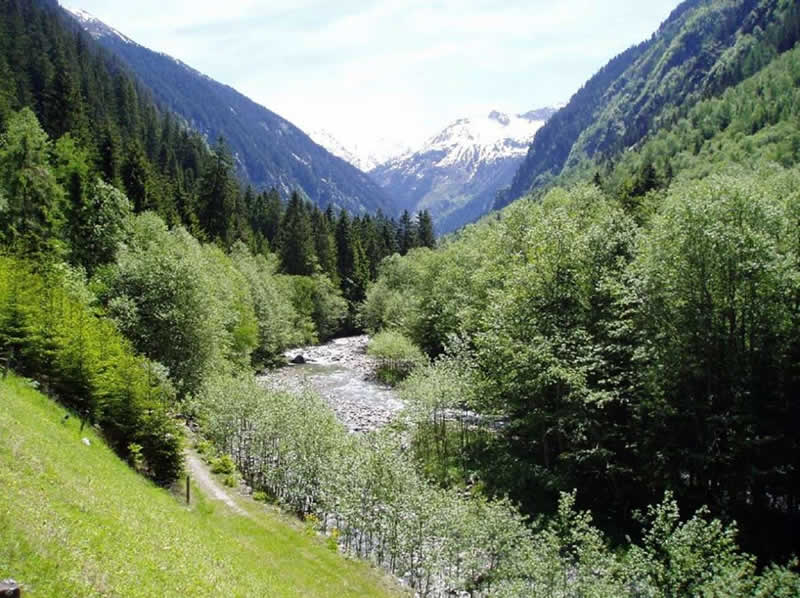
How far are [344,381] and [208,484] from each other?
1539 inches

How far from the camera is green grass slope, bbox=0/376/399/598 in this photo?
41.5 ft

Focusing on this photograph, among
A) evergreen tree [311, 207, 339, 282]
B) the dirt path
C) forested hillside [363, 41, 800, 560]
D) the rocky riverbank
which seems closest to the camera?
forested hillside [363, 41, 800, 560]

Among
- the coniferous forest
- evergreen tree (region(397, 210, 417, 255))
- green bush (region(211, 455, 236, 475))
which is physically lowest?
green bush (region(211, 455, 236, 475))

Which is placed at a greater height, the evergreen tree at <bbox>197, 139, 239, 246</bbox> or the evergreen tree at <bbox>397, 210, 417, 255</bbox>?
the evergreen tree at <bbox>197, 139, 239, 246</bbox>

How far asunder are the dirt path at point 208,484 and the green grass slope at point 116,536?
1207 millimetres

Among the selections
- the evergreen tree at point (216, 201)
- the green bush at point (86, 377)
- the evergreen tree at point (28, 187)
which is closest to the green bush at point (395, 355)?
the evergreen tree at point (28, 187)

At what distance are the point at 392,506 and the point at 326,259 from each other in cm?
10613

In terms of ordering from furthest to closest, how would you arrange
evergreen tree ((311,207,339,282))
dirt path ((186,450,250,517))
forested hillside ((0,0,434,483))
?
evergreen tree ((311,207,339,282)) < dirt path ((186,450,250,517)) < forested hillside ((0,0,434,483))

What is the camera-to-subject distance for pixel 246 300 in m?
77.2

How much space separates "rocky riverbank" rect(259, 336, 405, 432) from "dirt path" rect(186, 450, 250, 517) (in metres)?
9.00

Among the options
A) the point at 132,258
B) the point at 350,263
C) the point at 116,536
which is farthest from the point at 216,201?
the point at 116,536

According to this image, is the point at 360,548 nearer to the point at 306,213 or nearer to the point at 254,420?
A: the point at 254,420

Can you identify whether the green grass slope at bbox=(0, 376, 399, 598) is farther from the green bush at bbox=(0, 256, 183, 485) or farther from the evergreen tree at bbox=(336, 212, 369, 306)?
the evergreen tree at bbox=(336, 212, 369, 306)

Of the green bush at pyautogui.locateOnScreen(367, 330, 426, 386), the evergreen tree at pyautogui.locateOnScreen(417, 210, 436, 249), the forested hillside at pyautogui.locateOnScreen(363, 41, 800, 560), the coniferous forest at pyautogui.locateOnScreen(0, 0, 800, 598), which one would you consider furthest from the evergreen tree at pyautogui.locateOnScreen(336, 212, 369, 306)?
the forested hillside at pyautogui.locateOnScreen(363, 41, 800, 560)
